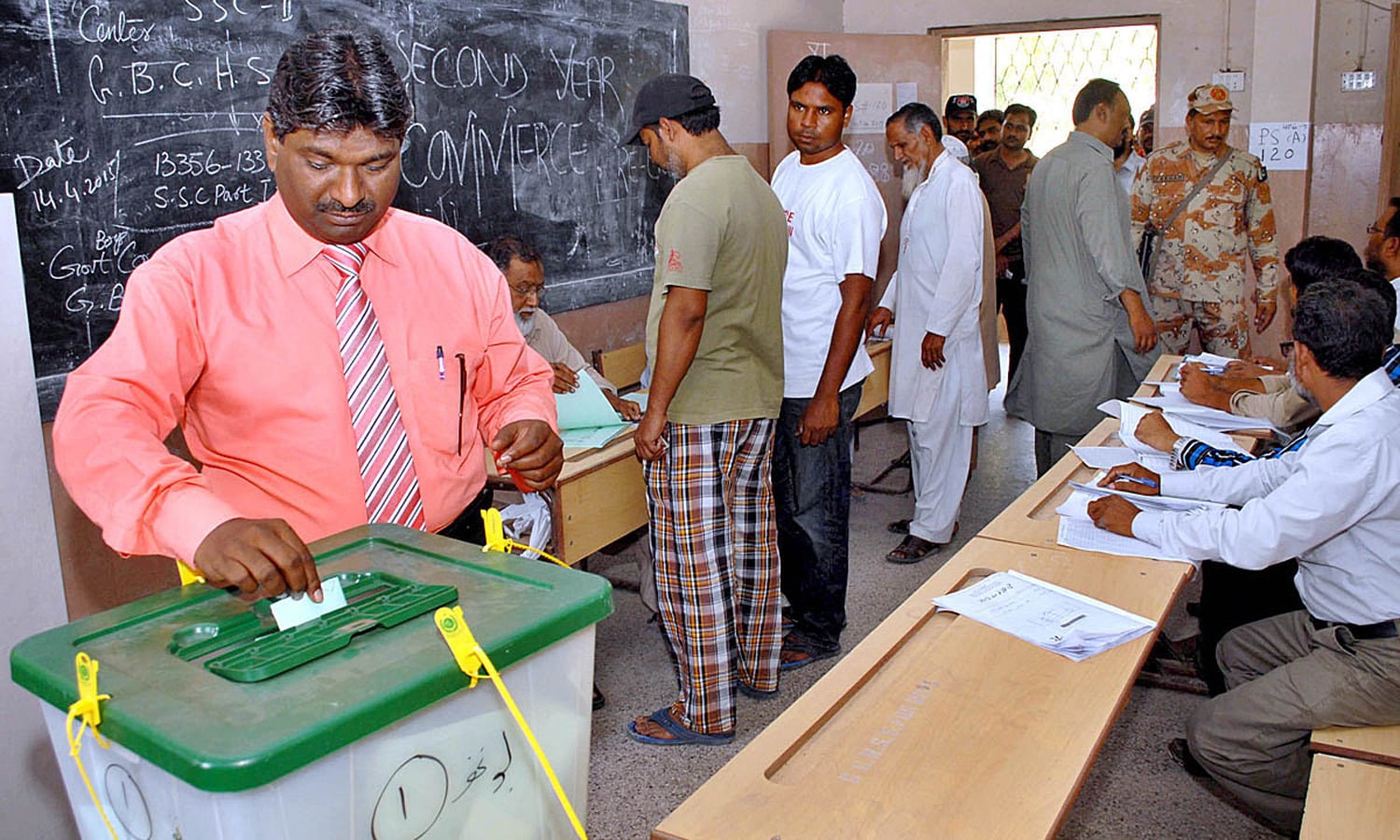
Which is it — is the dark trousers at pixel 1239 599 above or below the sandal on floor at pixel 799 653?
above

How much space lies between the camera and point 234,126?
2.98 m

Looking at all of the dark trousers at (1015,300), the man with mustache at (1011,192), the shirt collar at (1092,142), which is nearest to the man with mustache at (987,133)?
the man with mustache at (1011,192)

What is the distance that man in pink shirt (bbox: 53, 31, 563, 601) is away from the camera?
3.69 ft

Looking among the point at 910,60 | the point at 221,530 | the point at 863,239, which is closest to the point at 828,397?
the point at 863,239

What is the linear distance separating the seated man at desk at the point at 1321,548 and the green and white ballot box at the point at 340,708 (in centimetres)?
148

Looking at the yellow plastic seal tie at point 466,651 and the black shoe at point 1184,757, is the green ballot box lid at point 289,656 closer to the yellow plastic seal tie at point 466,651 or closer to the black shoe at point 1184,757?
the yellow plastic seal tie at point 466,651

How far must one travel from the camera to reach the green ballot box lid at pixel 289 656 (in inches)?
32.0

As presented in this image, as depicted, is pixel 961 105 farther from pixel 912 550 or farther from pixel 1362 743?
pixel 1362 743

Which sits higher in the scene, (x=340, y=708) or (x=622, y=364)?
(x=340, y=708)

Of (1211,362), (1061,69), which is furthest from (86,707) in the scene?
(1061,69)

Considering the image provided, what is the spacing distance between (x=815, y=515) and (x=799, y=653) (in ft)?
1.45

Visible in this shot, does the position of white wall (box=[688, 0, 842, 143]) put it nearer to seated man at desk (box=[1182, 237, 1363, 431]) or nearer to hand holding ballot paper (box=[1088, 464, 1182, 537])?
seated man at desk (box=[1182, 237, 1363, 431])

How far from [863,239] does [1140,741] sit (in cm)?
151

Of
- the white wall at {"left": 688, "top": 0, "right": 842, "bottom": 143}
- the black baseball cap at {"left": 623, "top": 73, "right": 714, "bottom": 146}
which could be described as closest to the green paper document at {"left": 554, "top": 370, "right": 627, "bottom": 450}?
the black baseball cap at {"left": 623, "top": 73, "right": 714, "bottom": 146}
